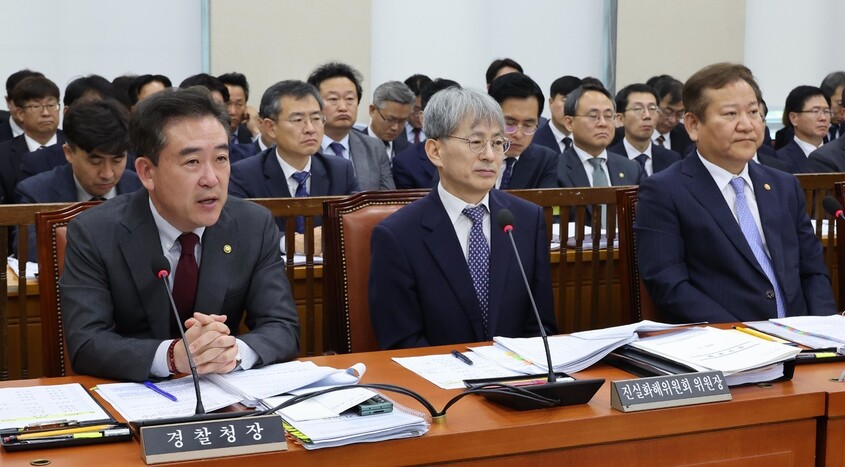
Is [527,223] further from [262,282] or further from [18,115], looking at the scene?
[18,115]

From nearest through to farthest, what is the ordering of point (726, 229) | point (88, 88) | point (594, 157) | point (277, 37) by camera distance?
1. point (726, 229)
2. point (594, 157)
3. point (88, 88)
4. point (277, 37)

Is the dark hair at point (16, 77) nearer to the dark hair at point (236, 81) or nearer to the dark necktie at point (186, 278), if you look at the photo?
the dark hair at point (236, 81)

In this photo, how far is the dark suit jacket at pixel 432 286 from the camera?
2479 mm

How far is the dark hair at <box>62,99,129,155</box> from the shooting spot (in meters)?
3.25

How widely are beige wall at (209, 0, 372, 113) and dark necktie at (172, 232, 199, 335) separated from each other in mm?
4902

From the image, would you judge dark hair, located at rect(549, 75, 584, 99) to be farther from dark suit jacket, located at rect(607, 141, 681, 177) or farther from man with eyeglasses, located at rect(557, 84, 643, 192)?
man with eyeglasses, located at rect(557, 84, 643, 192)

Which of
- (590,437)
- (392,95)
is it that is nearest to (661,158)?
(392,95)

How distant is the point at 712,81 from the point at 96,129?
5.89 ft

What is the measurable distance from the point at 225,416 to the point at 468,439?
356 mm

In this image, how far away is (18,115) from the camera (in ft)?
18.1

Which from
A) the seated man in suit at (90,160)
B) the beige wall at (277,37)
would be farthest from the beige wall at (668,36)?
the seated man in suit at (90,160)

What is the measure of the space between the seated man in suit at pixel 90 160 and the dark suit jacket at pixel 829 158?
11.0ft

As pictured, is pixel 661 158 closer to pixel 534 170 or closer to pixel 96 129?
pixel 534 170

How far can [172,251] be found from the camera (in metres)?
2.16
